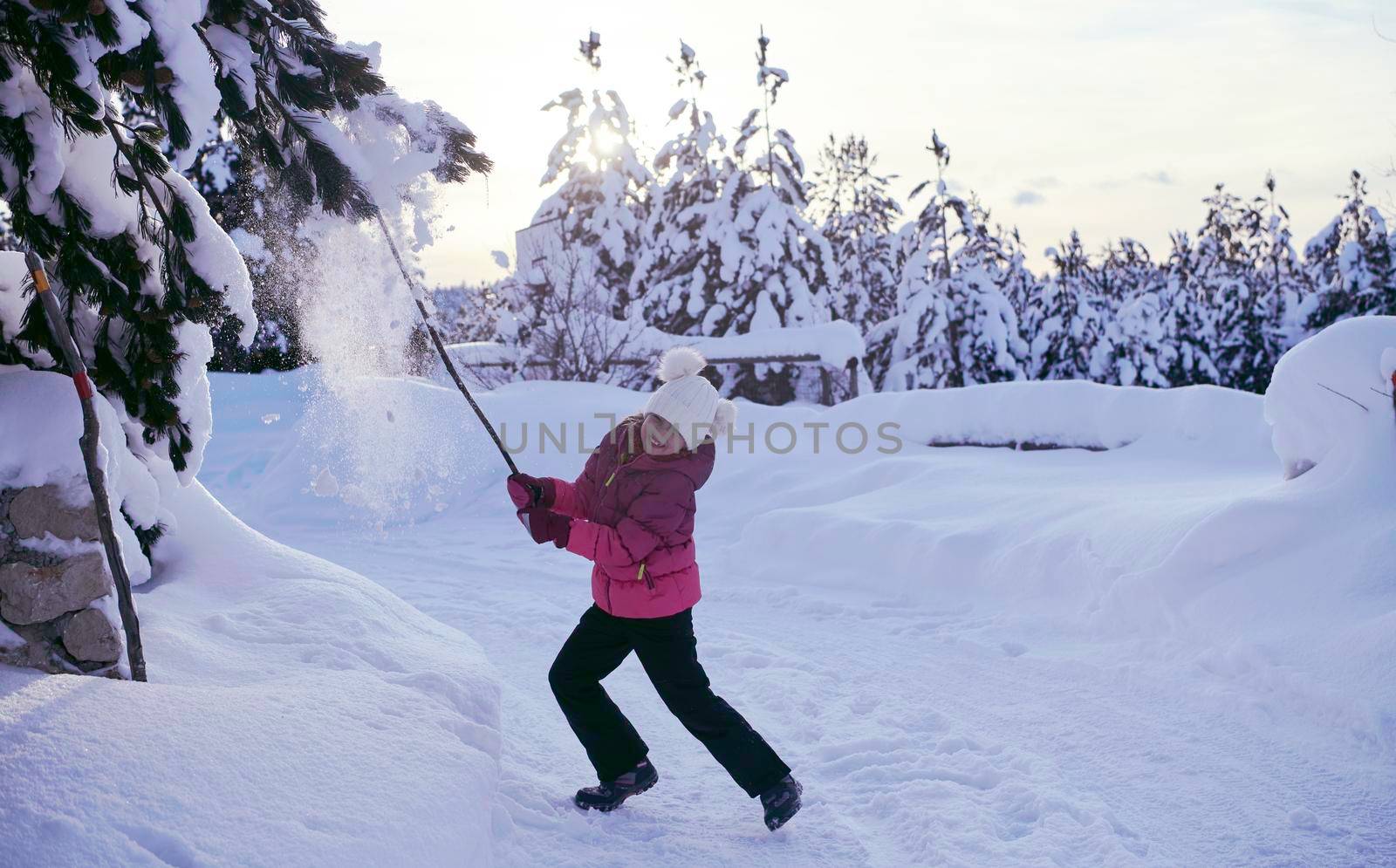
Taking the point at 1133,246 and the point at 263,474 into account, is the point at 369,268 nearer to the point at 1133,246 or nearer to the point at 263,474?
the point at 263,474

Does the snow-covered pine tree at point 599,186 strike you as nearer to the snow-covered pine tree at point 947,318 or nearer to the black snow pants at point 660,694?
the snow-covered pine tree at point 947,318

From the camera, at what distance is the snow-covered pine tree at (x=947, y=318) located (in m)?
20.9

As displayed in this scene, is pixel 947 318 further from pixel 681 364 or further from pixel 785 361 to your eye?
pixel 681 364

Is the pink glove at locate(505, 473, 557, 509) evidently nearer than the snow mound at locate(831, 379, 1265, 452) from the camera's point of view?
Yes

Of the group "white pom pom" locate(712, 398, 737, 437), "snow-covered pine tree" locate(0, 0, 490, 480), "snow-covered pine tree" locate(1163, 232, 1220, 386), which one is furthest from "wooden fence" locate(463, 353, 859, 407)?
"white pom pom" locate(712, 398, 737, 437)

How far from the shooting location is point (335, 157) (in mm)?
3785

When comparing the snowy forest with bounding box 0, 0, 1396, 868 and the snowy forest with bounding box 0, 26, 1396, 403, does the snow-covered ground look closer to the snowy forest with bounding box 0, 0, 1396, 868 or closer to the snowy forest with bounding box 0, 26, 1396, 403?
the snowy forest with bounding box 0, 0, 1396, 868

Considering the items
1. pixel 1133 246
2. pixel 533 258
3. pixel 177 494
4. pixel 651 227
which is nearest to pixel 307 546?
pixel 177 494

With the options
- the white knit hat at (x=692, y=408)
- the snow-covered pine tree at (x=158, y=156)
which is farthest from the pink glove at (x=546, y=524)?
the snow-covered pine tree at (x=158, y=156)

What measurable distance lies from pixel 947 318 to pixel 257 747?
1978cm

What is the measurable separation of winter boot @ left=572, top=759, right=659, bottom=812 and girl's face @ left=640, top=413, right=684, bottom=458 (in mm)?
1114

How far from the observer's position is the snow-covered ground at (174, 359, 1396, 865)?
3.01 metres

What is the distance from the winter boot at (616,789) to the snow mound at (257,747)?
349 millimetres

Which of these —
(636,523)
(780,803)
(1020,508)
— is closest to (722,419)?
(636,523)
